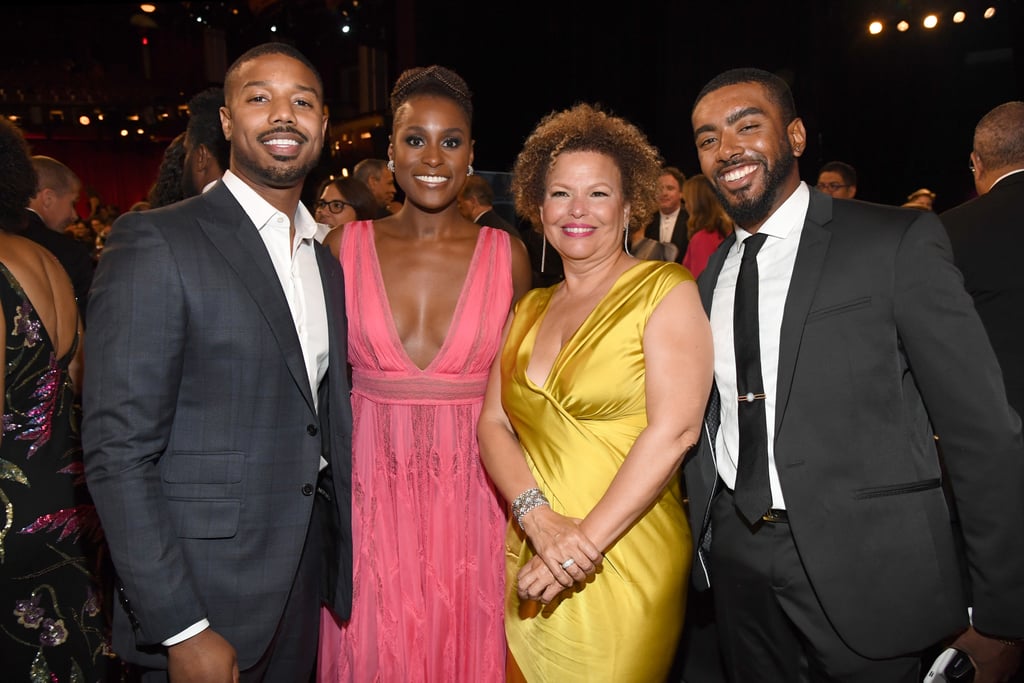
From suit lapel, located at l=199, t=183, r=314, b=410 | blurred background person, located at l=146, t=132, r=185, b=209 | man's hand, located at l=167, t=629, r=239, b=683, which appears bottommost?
man's hand, located at l=167, t=629, r=239, b=683

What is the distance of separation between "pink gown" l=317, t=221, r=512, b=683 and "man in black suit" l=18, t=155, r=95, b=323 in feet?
8.40

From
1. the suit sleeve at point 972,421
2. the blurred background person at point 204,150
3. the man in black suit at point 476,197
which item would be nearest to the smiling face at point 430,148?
the blurred background person at point 204,150

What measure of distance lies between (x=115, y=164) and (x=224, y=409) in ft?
73.1

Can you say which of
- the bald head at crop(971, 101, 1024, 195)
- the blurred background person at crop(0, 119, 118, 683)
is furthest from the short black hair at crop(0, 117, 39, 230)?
the bald head at crop(971, 101, 1024, 195)

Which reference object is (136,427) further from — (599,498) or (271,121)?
(599,498)

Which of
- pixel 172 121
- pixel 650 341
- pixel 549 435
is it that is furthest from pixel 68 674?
pixel 172 121

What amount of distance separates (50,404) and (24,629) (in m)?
0.63

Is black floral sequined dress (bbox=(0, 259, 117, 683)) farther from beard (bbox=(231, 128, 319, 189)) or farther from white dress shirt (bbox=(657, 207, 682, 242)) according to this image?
white dress shirt (bbox=(657, 207, 682, 242))

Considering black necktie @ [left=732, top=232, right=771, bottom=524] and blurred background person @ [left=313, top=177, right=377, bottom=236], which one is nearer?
black necktie @ [left=732, top=232, right=771, bottom=524]

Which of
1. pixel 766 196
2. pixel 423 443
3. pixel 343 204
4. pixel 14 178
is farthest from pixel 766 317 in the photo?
pixel 343 204

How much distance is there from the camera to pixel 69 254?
4.32 meters

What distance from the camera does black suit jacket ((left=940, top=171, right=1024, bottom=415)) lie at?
318 centimetres

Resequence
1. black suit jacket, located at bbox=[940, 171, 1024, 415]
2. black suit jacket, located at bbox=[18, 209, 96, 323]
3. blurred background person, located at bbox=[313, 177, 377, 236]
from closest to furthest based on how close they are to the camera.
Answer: black suit jacket, located at bbox=[940, 171, 1024, 415], black suit jacket, located at bbox=[18, 209, 96, 323], blurred background person, located at bbox=[313, 177, 377, 236]

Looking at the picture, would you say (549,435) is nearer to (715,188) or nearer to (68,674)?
(715,188)
